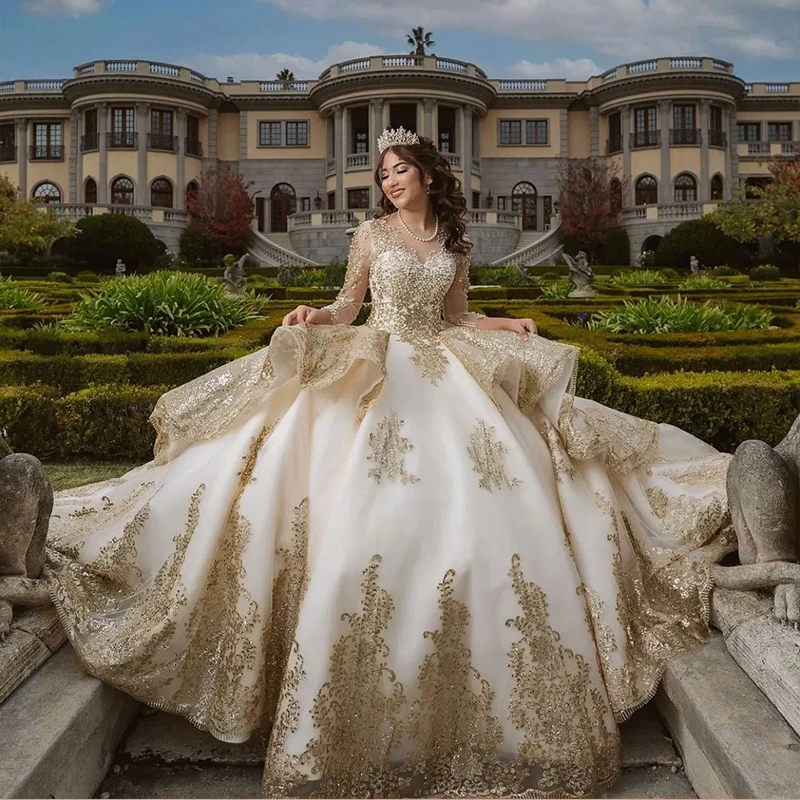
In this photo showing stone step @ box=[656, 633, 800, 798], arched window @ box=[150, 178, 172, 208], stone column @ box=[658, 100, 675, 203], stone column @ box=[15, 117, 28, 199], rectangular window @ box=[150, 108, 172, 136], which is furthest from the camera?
stone column @ box=[15, 117, 28, 199]

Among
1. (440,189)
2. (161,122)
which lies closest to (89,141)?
(161,122)

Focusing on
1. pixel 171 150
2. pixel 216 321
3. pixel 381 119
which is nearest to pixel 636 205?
pixel 381 119

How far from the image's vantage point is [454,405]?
108 inches

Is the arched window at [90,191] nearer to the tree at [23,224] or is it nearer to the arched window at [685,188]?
the tree at [23,224]

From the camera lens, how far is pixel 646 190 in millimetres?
36625

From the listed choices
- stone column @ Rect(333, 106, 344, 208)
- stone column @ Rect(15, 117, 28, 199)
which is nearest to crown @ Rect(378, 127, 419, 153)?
stone column @ Rect(333, 106, 344, 208)

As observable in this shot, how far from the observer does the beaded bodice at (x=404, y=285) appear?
10.4ft

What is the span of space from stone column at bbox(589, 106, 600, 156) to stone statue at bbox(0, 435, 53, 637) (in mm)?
37989

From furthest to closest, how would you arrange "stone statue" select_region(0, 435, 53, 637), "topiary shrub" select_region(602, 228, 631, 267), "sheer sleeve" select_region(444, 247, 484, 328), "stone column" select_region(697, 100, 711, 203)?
"stone column" select_region(697, 100, 711, 203), "topiary shrub" select_region(602, 228, 631, 267), "sheer sleeve" select_region(444, 247, 484, 328), "stone statue" select_region(0, 435, 53, 637)

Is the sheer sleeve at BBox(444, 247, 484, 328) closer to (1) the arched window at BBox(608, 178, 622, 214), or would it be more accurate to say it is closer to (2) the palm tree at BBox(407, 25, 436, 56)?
(1) the arched window at BBox(608, 178, 622, 214)

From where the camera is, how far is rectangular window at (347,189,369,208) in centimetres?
3591

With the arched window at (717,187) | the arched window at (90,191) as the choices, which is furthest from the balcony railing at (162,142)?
A: the arched window at (717,187)

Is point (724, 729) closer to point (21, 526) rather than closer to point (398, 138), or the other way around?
point (21, 526)

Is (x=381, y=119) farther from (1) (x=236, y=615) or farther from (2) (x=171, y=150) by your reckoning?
(1) (x=236, y=615)
